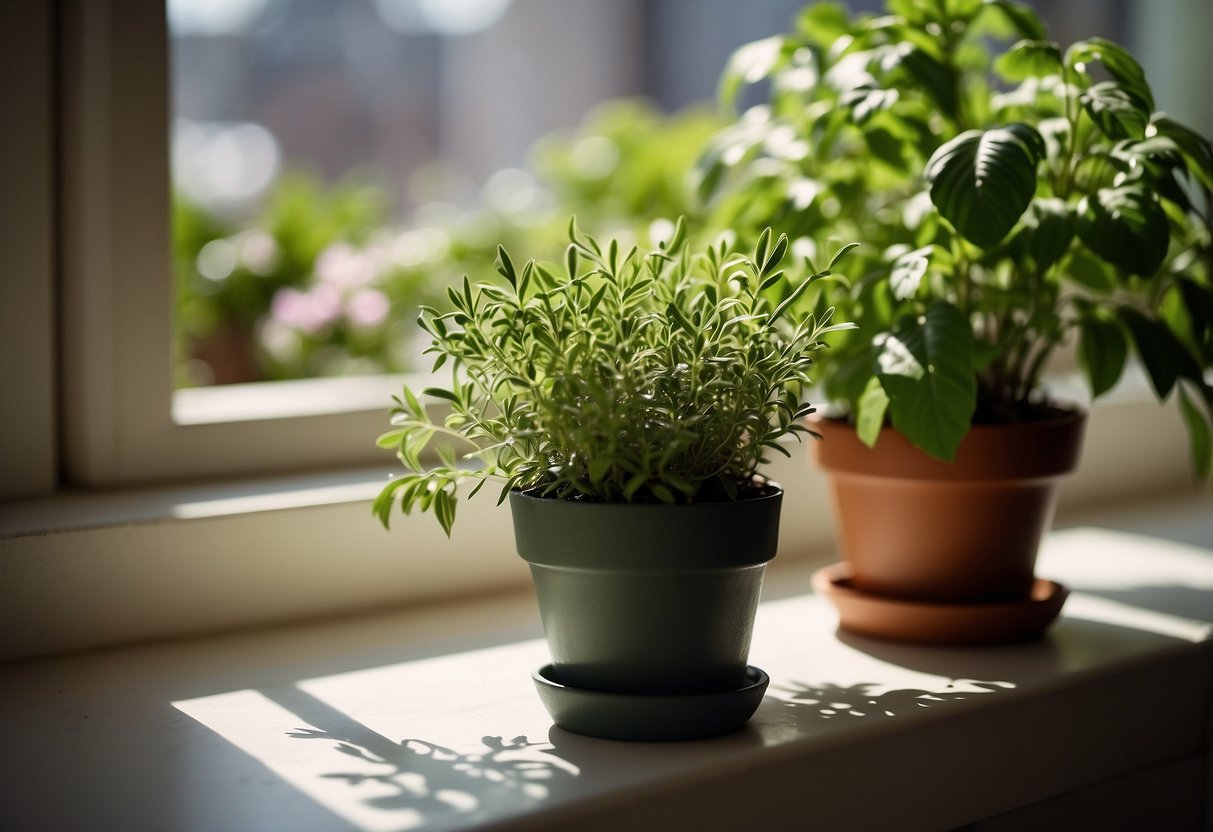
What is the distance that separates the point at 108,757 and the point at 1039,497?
2.38 feet

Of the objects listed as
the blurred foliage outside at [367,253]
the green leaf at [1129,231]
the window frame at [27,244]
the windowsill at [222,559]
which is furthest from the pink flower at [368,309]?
the green leaf at [1129,231]

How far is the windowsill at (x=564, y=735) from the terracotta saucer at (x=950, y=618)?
2 centimetres

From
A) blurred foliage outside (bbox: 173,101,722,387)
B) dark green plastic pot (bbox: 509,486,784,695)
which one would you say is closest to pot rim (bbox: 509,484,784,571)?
dark green plastic pot (bbox: 509,486,784,695)

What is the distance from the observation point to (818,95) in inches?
41.6

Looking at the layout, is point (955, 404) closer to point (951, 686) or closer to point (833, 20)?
point (951, 686)

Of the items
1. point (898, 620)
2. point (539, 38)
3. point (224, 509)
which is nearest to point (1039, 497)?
point (898, 620)

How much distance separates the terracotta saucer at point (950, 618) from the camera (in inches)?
39.0

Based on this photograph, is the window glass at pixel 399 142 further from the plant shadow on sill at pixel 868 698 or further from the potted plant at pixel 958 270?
the plant shadow on sill at pixel 868 698

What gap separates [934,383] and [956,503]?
0.55 feet

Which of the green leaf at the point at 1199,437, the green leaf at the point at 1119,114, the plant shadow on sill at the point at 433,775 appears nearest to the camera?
the plant shadow on sill at the point at 433,775

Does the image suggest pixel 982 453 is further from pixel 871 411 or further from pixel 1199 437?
pixel 1199 437

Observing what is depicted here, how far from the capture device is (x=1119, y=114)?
2.86 feet

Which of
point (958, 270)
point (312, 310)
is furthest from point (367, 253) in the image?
point (958, 270)

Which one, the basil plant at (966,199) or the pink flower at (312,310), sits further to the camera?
the pink flower at (312,310)
